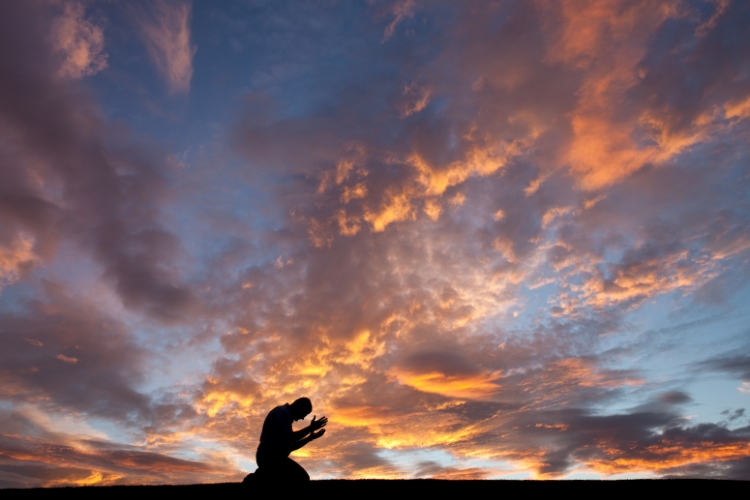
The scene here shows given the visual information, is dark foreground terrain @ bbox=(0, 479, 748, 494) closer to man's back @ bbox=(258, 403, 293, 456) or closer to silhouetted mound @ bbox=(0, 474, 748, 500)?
silhouetted mound @ bbox=(0, 474, 748, 500)

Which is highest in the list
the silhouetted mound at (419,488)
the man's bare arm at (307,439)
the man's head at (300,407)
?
the man's head at (300,407)

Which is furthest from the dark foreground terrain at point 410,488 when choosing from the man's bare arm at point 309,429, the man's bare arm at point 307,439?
the man's bare arm at point 309,429

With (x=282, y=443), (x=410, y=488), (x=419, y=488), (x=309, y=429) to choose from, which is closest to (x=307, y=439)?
(x=309, y=429)

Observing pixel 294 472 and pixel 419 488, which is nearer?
pixel 294 472

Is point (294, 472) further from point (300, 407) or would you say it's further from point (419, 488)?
point (419, 488)

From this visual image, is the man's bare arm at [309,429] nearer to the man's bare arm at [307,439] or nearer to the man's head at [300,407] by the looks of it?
the man's bare arm at [307,439]

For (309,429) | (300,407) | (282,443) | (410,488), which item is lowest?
(410,488)

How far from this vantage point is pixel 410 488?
1088cm

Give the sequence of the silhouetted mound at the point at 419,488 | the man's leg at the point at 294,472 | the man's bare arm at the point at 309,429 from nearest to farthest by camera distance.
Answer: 1. the man's leg at the point at 294,472
2. the man's bare arm at the point at 309,429
3. the silhouetted mound at the point at 419,488

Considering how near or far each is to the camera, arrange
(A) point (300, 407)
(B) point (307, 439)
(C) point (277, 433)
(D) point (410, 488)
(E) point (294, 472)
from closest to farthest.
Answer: (E) point (294, 472)
(C) point (277, 433)
(A) point (300, 407)
(B) point (307, 439)
(D) point (410, 488)

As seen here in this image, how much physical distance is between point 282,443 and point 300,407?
71 centimetres

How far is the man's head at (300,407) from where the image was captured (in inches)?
339

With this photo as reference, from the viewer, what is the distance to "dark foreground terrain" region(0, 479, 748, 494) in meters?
9.98

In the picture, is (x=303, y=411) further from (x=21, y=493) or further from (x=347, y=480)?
(x=21, y=493)
